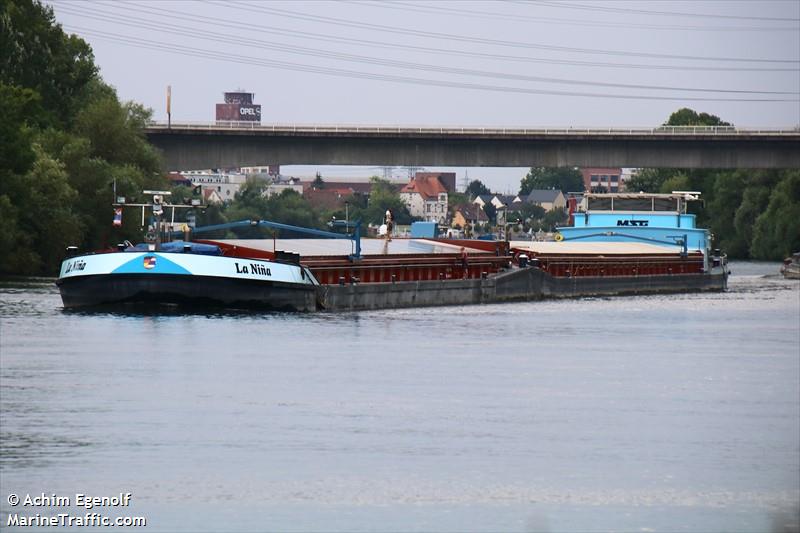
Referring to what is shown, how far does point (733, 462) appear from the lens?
79.0 ft

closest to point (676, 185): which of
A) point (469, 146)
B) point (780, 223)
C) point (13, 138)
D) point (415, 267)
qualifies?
point (780, 223)

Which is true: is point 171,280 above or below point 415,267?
above

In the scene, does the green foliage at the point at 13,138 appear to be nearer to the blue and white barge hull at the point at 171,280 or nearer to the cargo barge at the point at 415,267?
the cargo barge at the point at 415,267

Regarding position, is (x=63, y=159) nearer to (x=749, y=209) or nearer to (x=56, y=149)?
(x=56, y=149)

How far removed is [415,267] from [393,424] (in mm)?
27792

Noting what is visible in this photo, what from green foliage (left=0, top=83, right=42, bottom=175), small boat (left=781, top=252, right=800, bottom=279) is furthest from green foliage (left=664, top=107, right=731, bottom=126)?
green foliage (left=0, top=83, right=42, bottom=175)

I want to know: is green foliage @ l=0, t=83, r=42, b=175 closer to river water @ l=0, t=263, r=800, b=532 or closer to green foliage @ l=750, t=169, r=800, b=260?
river water @ l=0, t=263, r=800, b=532

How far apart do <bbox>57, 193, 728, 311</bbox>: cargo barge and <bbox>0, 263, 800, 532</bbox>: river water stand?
3.31 ft

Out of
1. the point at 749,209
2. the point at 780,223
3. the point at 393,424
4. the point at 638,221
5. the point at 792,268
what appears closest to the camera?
the point at 393,424

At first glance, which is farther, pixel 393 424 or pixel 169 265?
pixel 169 265

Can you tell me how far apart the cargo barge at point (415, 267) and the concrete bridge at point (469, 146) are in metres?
20.3

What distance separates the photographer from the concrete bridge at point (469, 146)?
94750 millimetres

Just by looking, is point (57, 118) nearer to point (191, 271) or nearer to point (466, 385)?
point (191, 271)

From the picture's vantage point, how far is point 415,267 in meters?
54.5
